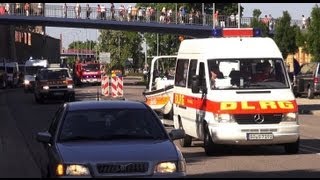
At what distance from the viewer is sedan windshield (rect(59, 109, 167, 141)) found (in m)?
9.88

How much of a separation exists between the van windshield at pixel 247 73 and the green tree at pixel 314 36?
31070 mm

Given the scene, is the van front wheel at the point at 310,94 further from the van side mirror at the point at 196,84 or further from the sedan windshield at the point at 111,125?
the sedan windshield at the point at 111,125

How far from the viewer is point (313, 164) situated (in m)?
14.2

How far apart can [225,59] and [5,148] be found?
567cm

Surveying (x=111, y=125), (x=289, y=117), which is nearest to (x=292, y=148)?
(x=289, y=117)

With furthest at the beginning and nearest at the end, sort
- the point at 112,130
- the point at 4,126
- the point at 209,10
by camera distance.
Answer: the point at 209,10
the point at 4,126
the point at 112,130

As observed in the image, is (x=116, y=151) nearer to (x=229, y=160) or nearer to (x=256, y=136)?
(x=229, y=160)

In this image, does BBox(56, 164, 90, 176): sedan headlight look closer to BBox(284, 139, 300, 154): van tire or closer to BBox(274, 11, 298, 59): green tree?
BBox(284, 139, 300, 154): van tire

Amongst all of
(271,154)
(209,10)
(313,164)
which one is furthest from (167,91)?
(209,10)

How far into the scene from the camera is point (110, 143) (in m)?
9.47

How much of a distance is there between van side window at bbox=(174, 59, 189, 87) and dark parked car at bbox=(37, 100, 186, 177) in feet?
25.1

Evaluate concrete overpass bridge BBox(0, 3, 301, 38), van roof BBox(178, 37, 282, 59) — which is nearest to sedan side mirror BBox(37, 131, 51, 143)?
van roof BBox(178, 37, 282, 59)

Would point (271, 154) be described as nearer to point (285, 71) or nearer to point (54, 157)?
point (285, 71)

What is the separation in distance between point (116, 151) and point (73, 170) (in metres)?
0.58
